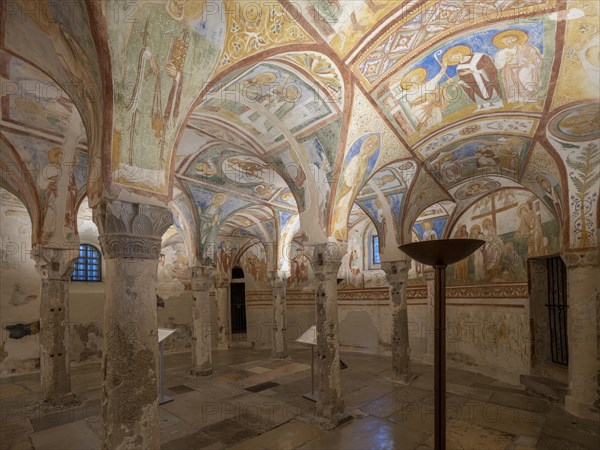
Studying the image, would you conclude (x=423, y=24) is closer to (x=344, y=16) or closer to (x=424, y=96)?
(x=344, y=16)

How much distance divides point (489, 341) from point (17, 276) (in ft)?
55.2

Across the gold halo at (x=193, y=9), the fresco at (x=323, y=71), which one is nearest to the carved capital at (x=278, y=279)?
the fresco at (x=323, y=71)

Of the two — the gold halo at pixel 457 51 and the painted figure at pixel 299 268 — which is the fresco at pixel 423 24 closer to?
the gold halo at pixel 457 51

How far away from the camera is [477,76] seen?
22.1 ft

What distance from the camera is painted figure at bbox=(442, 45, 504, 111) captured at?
6234mm

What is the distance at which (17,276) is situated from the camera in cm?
1363

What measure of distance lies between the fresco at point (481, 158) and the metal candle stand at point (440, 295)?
693cm

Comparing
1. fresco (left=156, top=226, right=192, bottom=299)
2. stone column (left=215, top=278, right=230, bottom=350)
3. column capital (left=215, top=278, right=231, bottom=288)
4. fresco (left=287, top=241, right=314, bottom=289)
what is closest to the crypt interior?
stone column (left=215, top=278, right=230, bottom=350)

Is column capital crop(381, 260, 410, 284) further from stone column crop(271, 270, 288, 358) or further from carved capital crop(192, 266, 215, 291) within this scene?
carved capital crop(192, 266, 215, 291)

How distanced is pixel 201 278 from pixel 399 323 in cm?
654

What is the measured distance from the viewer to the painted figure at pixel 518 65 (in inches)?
230

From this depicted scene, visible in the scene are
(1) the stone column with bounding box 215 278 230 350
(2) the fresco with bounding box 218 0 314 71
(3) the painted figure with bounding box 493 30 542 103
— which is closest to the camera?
(2) the fresco with bounding box 218 0 314 71

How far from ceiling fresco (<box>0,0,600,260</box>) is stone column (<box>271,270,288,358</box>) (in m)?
5.51

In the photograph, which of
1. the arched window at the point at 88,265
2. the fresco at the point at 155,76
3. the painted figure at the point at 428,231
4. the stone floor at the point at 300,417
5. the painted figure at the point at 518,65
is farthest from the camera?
the arched window at the point at 88,265
